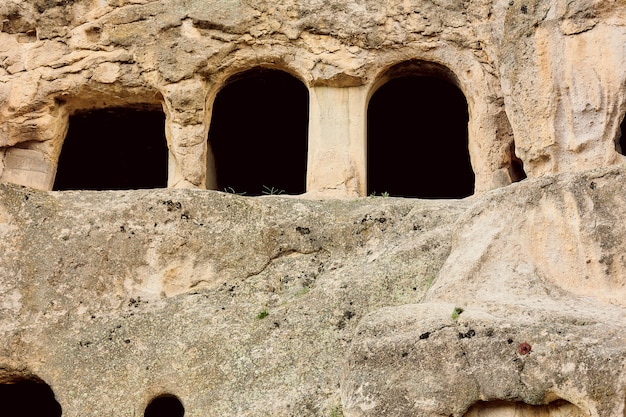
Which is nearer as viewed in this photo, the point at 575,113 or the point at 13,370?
the point at 13,370

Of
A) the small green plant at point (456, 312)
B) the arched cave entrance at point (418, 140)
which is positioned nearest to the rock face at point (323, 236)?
the small green plant at point (456, 312)

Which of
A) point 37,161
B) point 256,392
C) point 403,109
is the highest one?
point 403,109

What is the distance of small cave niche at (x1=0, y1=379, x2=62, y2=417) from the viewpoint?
37.8 feet

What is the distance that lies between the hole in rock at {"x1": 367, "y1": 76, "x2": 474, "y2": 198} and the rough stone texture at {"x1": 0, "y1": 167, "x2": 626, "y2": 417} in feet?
17.0

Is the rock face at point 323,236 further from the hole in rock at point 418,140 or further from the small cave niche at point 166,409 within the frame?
the hole in rock at point 418,140

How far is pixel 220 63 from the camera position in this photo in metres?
12.6

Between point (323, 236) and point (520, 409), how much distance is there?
10.4ft

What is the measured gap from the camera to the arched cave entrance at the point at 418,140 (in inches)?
581

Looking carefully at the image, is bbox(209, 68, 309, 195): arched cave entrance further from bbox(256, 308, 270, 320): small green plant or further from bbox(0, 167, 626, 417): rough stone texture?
bbox(256, 308, 270, 320): small green plant

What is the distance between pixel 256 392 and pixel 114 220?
2.41 m

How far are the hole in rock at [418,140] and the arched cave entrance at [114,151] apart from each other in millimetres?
3269

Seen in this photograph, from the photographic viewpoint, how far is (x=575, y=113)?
10.1 meters

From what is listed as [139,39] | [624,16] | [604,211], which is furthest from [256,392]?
[139,39]

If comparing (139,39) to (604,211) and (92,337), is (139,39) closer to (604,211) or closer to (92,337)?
(92,337)
